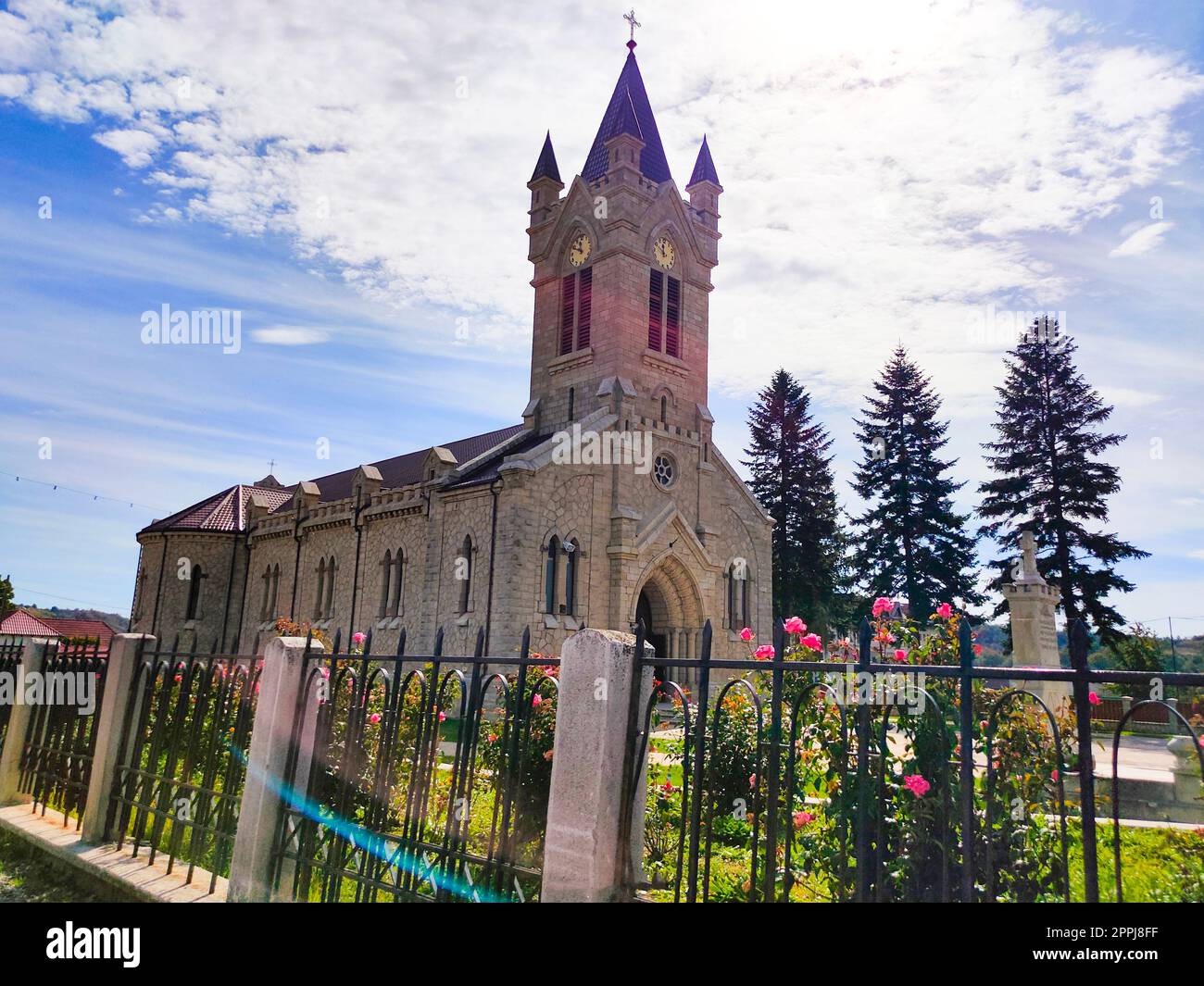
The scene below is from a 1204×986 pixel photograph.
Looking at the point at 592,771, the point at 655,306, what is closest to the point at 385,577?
the point at 655,306

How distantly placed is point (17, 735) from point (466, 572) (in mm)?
13741

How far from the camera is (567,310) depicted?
86.6ft

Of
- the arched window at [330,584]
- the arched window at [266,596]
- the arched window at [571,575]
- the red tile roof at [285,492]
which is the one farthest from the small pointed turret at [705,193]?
the arched window at [266,596]

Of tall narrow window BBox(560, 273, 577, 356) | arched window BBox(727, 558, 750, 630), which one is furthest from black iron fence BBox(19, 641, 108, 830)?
arched window BBox(727, 558, 750, 630)

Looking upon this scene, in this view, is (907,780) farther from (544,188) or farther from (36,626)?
(36,626)

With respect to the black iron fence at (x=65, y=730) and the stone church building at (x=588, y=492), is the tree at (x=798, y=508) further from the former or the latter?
the black iron fence at (x=65, y=730)

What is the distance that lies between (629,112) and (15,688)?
2450 cm

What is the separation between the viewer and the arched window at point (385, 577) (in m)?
24.8

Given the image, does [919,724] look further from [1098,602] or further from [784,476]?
[784,476]

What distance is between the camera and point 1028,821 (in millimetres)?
4375

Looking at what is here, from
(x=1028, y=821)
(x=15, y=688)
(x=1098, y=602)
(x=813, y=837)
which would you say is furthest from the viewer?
(x=1098, y=602)

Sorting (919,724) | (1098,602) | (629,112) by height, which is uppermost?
(629,112)
